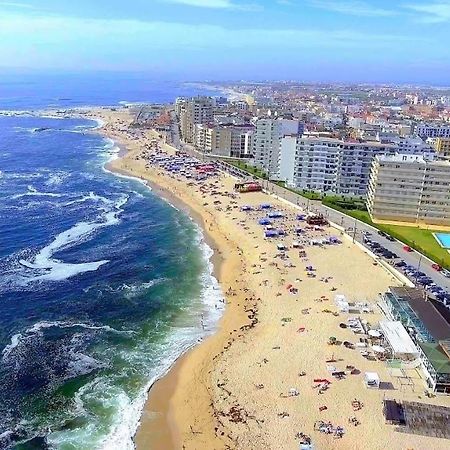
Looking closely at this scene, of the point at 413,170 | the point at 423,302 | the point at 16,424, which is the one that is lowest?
the point at 16,424

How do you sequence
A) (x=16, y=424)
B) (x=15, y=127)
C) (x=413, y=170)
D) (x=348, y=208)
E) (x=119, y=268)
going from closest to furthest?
(x=16, y=424) < (x=119, y=268) < (x=413, y=170) < (x=348, y=208) < (x=15, y=127)

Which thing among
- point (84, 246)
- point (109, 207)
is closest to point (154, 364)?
point (84, 246)

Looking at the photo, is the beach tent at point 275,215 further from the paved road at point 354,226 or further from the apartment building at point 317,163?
the apartment building at point 317,163

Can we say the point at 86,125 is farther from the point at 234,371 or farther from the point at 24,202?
the point at 234,371

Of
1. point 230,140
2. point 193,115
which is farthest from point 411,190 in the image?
point 193,115

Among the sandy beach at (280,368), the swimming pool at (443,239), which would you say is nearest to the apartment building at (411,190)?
the swimming pool at (443,239)

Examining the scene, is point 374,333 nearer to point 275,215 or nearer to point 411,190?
point 275,215

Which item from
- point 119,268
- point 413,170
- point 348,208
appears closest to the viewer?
point 119,268
